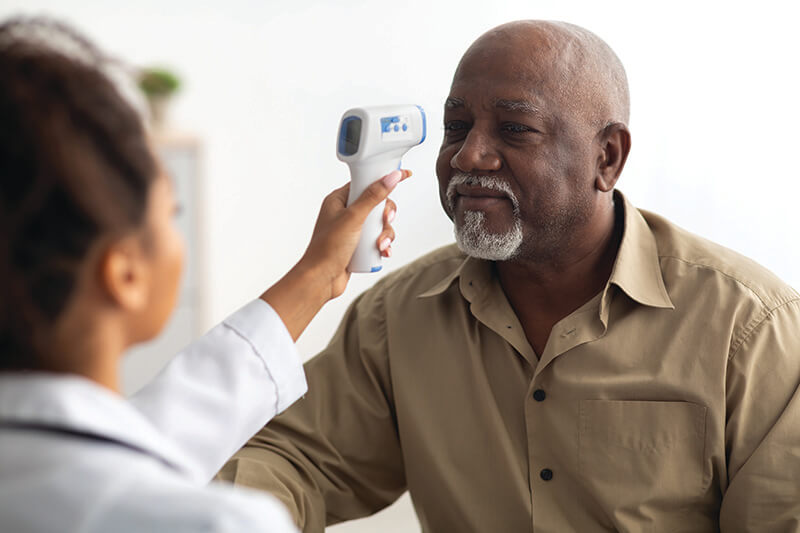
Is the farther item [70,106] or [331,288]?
[331,288]

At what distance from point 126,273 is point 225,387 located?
1.27 feet

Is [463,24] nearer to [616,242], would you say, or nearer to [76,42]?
[616,242]

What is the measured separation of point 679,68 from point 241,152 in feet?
4.76

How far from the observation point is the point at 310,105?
3.14 meters

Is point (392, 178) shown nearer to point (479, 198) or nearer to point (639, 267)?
point (479, 198)

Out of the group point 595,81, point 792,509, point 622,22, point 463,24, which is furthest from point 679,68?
point 792,509

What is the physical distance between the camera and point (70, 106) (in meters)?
0.70

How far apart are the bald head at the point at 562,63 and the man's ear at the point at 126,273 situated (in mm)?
837

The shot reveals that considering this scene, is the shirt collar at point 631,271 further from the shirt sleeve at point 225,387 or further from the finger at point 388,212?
the shirt sleeve at point 225,387

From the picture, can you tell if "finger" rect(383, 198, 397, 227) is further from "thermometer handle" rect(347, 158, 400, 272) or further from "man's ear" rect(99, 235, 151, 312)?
"man's ear" rect(99, 235, 151, 312)

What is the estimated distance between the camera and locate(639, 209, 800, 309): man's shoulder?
4.54 ft

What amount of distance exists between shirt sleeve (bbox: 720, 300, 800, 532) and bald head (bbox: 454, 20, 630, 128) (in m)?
0.42

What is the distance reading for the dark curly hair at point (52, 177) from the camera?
0.68 metres

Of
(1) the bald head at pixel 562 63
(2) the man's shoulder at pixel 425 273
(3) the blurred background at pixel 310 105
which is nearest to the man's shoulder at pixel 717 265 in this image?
(1) the bald head at pixel 562 63
